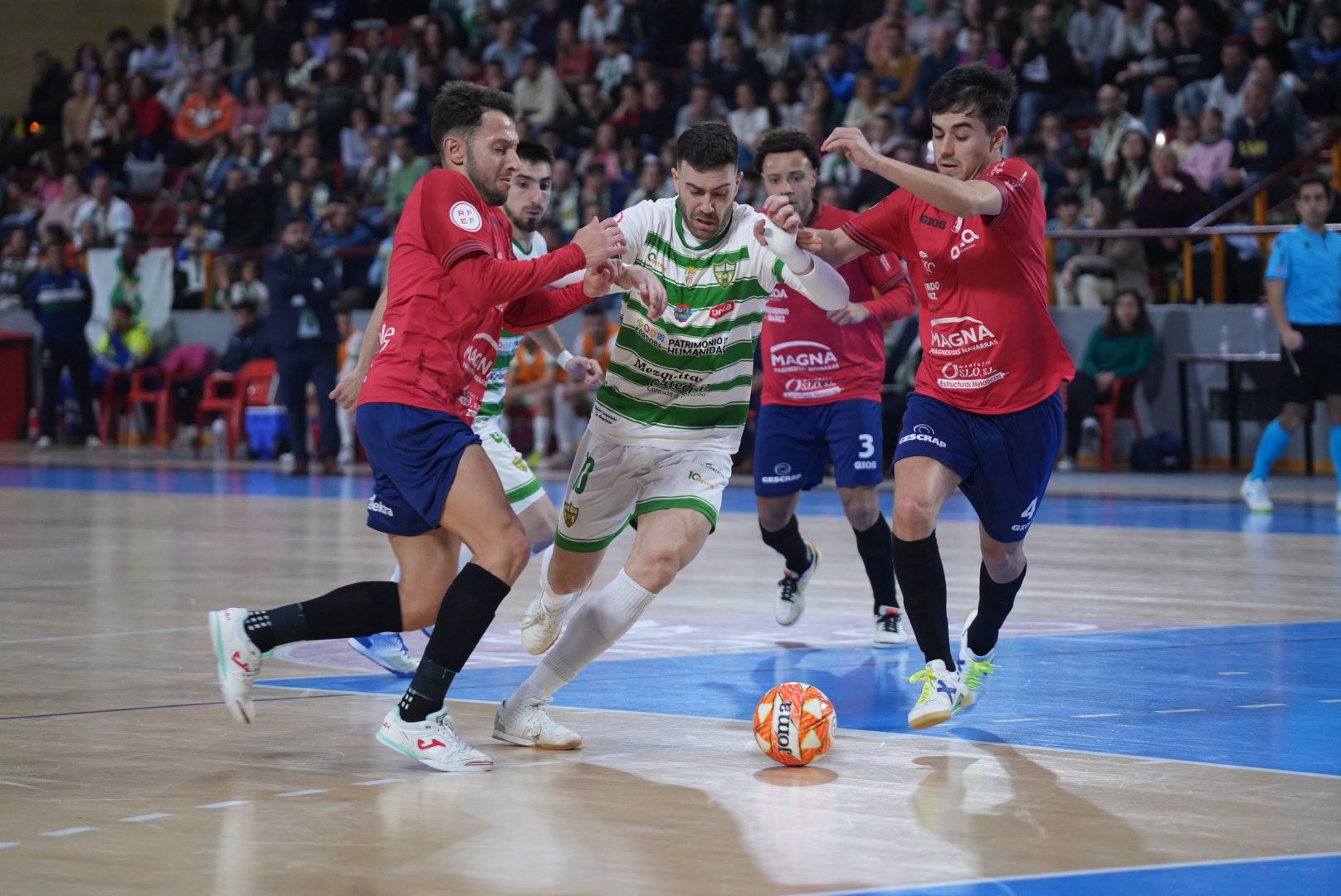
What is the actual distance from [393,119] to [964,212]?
19424mm

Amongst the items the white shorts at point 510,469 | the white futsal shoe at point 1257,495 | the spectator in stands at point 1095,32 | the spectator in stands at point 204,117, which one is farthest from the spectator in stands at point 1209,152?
the spectator in stands at point 204,117

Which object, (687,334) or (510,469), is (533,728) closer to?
(687,334)

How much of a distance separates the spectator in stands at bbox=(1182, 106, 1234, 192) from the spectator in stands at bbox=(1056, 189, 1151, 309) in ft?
2.76

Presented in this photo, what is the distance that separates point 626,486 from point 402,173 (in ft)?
55.6

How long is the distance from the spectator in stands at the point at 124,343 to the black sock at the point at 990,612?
61.3ft

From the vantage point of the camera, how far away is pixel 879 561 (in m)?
8.72

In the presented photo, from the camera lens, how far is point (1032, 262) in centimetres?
661

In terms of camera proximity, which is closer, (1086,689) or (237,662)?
(237,662)

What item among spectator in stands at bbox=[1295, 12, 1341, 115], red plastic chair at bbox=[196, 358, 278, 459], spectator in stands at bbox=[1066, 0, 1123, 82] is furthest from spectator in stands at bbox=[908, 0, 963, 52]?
red plastic chair at bbox=[196, 358, 278, 459]

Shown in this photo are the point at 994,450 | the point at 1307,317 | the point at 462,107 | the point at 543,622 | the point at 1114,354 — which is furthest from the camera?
the point at 1114,354

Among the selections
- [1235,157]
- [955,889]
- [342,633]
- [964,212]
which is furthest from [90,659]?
[1235,157]

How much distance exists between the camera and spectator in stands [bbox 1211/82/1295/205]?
17.7 meters

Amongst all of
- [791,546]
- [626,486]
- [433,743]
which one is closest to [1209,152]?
[791,546]

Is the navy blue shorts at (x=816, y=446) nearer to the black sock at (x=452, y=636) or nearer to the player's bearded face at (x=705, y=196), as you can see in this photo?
the player's bearded face at (x=705, y=196)
